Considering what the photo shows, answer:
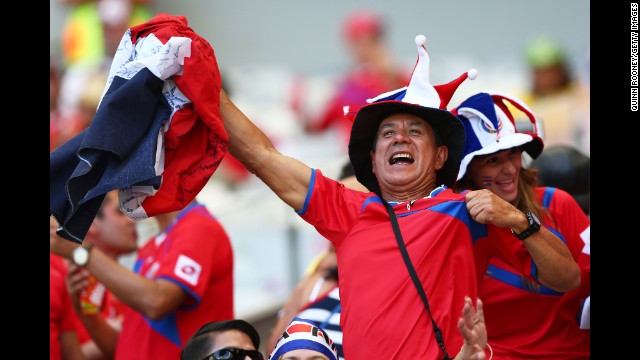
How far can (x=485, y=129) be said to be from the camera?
427 centimetres

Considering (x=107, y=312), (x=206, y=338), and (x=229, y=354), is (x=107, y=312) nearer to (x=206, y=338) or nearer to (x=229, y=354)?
(x=206, y=338)

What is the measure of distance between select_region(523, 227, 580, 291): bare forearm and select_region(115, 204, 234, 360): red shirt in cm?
173

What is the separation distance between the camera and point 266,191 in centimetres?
798

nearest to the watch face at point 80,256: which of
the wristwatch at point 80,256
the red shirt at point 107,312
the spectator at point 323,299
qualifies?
the wristwatch at point 80,256

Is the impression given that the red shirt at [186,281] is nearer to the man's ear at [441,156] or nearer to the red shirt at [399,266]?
the red shirt at [399,266]

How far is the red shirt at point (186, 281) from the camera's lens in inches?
190

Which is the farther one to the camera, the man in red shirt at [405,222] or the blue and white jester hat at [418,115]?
the blue and white jester hat at [418,115]

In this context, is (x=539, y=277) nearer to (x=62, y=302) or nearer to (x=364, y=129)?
(x=364, y=129)

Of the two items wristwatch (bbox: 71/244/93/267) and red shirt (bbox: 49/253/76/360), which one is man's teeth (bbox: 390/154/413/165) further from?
red shirt (bbox: 49/253/76/360)

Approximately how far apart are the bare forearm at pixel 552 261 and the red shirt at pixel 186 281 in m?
1.73

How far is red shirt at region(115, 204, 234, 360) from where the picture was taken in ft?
15.8

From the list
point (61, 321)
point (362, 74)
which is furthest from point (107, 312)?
point (362, 74)

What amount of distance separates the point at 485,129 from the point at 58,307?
2.27 meters

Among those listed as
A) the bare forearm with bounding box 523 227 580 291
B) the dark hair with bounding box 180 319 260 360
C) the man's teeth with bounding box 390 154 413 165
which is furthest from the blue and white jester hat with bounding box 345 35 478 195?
the dark hair with bounding box 180 319 260 360
